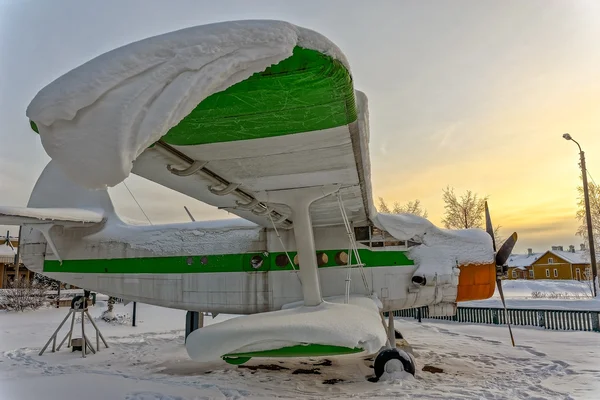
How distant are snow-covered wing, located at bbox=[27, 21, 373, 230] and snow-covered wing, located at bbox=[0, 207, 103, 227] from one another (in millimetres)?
3816

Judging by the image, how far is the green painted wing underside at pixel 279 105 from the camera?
217cm

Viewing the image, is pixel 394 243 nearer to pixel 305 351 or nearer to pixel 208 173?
pixel 305 351

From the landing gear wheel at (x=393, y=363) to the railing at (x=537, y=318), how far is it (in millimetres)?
5497

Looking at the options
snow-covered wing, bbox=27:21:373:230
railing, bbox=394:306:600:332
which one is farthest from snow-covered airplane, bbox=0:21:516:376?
railing, bbox=394:306:600:332

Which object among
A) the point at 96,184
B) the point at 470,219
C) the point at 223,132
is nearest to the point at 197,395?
the point at 223,132

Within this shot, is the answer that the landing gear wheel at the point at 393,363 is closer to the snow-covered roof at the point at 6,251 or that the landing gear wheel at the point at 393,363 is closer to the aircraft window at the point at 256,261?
the aircraft window at the point at 256,261

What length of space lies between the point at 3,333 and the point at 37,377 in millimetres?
7422

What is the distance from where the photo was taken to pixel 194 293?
7.88 meters

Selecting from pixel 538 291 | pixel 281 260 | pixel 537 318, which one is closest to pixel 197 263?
pixel 281 260

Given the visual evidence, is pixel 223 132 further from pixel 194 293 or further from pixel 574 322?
pixel 574 322

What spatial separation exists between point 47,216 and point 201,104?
6.46m

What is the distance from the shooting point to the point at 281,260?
7.57 m

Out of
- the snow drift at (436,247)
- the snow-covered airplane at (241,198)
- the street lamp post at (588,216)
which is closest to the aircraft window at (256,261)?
the snow-covered airplane at (241,198)

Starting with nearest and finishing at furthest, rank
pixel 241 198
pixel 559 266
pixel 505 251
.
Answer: pixel 241 198 < pixel 505 251 < pixel 559 266
